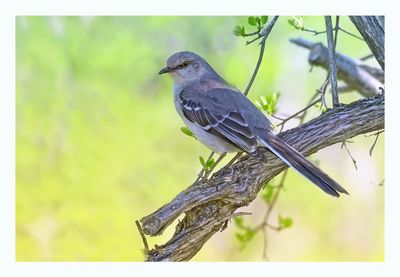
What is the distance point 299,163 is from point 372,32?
576mm

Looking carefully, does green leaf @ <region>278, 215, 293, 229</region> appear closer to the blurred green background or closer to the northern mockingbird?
the blurred green background

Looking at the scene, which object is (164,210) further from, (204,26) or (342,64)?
(342,64)

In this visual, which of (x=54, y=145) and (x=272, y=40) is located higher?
(x=272, y=40)

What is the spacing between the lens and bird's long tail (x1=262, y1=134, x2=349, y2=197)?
87.8 inches

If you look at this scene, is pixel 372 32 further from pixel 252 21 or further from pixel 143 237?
pixel 143 237

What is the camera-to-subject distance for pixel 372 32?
2459 mm

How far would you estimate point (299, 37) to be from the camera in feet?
9.52

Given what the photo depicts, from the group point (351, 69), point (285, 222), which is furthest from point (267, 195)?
point (351, 69)

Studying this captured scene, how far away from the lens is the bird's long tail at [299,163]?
223cm

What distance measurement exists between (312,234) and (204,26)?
2.93ft

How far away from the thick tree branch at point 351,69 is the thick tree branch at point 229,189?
1.86 feet
